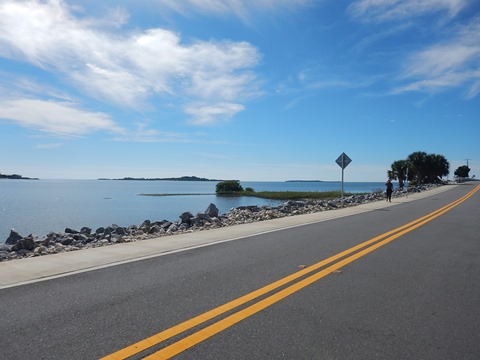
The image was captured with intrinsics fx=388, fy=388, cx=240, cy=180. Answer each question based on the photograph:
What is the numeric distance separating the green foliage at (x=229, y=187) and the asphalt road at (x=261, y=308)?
96555 millimetres

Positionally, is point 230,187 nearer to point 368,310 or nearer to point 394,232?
point 394,232

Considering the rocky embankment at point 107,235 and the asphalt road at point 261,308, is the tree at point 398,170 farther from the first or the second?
the asphalt road at point 261,308

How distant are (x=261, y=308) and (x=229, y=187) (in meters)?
102

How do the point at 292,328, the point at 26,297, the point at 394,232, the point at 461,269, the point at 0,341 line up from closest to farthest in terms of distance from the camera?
the point at 0,341
the point at 292,328
the point at 26,297
the point at 461,269
the point at 394,232

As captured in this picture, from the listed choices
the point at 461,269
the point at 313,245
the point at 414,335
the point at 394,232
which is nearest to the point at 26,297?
the point at 414,335

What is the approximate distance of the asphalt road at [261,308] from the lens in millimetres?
3727

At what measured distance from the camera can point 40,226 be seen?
29266 mm

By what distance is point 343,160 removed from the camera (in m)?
23.8

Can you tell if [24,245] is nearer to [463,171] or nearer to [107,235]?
[107,235]

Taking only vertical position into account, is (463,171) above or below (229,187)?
above

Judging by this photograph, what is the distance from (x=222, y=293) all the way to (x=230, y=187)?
10129 centimetres

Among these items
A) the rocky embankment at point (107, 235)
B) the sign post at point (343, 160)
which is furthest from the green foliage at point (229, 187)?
the rocky embankment at point (107, 235)

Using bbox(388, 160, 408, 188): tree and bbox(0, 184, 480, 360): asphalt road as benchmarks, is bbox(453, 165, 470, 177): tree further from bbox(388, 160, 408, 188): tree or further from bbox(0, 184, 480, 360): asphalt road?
bbox(0, 184, 480, 360): asphalt road

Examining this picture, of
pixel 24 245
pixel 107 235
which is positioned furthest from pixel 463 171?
pixel 24 245
